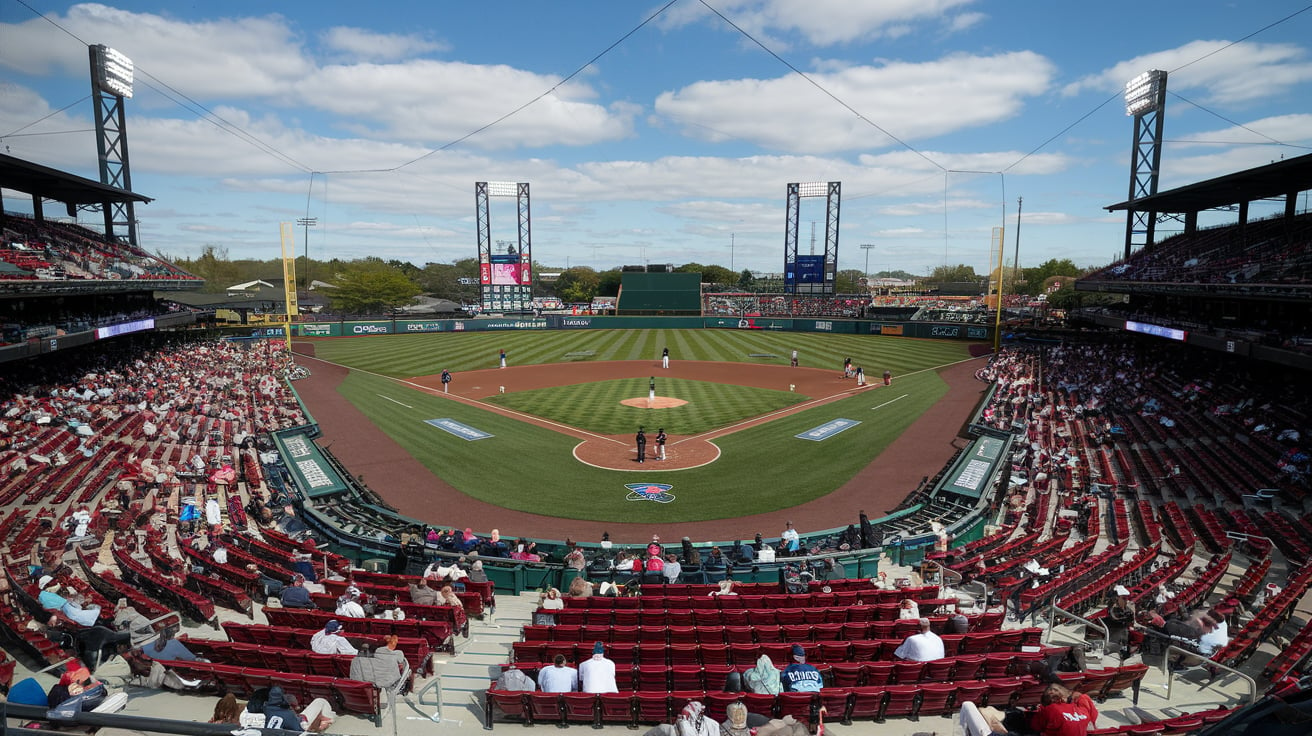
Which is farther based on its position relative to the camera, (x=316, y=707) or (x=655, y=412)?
(x=655, y=412)

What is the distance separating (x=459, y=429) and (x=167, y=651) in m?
21.3

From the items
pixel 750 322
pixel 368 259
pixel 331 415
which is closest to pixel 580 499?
pixel 331 415

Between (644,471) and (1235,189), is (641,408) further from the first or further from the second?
(1235,189)

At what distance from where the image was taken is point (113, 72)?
43875mm

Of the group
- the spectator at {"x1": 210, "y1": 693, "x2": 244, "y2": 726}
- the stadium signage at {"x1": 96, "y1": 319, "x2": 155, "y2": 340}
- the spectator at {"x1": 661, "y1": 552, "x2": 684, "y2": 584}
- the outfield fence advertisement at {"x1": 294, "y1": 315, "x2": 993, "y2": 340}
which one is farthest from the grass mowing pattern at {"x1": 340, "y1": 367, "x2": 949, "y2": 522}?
the outfield fence advertisement at {"x1": 294, "y1": 315, "x2": 993, "y2": 340}

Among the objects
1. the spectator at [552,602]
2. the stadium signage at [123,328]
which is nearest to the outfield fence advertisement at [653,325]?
the stadium signage at [123,328]

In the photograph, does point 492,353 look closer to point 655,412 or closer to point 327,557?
point 655,412

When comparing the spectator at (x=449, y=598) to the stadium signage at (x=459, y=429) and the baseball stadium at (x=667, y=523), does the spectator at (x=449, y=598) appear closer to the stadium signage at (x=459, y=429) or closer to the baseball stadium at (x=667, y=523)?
the baseball stadium at (x=667, y=523)

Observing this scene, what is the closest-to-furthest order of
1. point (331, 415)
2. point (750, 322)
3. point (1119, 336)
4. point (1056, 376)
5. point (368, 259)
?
point (331, 415) → point (1056, 376) → point (1119, 336) → point (750, 322) → point (368, 259)

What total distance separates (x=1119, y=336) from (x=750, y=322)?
3665 cm

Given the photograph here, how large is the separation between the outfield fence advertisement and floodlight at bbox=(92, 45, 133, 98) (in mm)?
26218

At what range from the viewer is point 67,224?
135 feet

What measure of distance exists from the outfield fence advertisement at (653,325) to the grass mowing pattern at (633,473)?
32.4m

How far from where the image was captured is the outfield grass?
2050 centimetres
